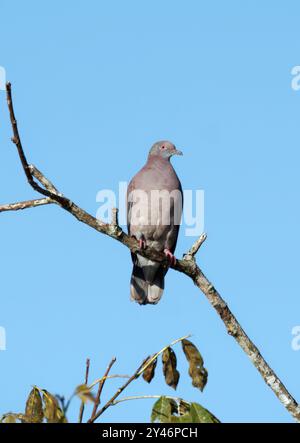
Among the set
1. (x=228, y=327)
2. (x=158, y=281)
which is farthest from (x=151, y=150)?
(x=228, y=327)

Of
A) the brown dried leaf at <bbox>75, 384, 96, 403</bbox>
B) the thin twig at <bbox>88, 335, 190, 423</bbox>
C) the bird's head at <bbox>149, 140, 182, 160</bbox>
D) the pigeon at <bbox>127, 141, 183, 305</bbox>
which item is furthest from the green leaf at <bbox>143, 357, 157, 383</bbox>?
the bird's head at <bbox>149, 140, 182, 160</bbox>

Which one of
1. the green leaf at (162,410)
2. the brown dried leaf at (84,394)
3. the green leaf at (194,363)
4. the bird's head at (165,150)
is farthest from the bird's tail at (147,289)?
the brown dried leaf at (84,394)

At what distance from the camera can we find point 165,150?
8.54 meters

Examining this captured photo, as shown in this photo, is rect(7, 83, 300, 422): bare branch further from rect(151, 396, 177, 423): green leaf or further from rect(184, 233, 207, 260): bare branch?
rect(151, 396, 177, 423): green leaf

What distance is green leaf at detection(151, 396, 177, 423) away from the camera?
373cm

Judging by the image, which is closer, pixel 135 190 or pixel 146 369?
pixel 146 369

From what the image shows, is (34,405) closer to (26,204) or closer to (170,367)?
(170,367)

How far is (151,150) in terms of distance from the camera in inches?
340

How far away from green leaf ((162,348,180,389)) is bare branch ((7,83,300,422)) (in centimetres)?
68

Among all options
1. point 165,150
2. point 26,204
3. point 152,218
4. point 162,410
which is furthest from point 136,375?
point 165,150

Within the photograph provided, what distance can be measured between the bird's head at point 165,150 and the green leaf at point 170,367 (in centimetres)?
436

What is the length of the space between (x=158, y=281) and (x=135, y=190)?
2.96ft
